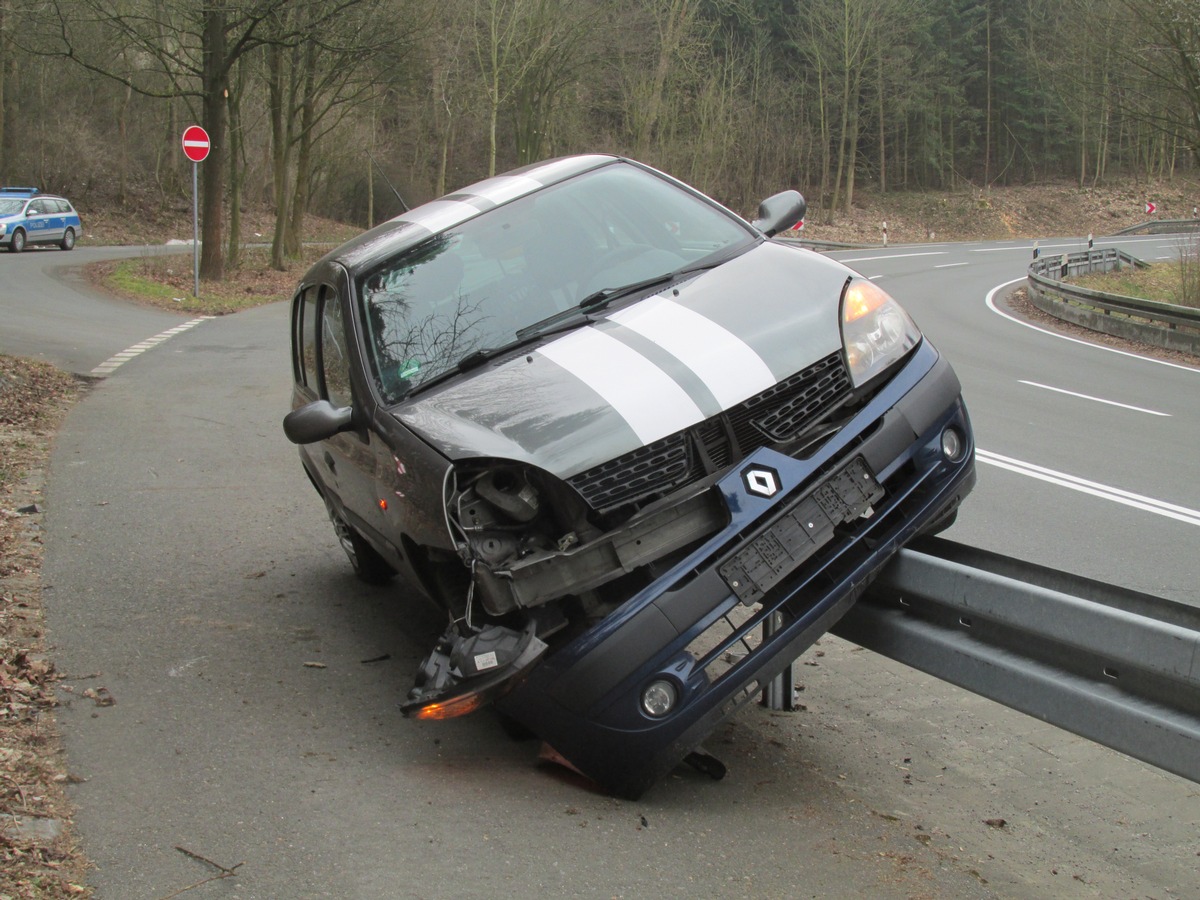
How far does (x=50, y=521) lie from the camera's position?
25.6ft

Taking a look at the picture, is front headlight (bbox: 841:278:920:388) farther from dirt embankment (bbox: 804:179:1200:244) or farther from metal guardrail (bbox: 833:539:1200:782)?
dirt embankment (bbox: 804:179:1200:244)

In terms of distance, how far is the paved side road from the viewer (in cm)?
348

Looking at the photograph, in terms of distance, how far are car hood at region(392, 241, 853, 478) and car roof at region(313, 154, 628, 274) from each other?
42.5 inches

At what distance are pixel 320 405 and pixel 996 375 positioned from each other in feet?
37.7

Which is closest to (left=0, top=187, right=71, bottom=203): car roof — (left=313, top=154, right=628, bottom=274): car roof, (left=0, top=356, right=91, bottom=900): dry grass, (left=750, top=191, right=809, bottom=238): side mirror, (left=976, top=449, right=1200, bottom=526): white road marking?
(left=0, top=356, right=91, bottom=900): dry grass

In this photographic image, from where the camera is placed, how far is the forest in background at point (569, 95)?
26.6 metres

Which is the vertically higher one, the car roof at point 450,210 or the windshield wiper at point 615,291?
the car roof at point 450,210

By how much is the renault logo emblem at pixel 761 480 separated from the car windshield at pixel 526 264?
1.25 metres

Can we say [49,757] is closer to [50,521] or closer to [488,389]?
[488,389]

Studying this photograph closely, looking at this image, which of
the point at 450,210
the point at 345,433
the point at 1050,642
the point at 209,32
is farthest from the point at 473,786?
the point at 209,32

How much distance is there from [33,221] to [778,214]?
3611 cm

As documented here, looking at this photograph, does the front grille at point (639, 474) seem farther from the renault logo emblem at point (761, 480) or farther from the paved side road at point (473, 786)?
the paved side road at point (473, 786)

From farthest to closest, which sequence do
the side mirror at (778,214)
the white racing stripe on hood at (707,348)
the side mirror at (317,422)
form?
the side mirror at (778,214), the side mirror at (317,422), the white racing stripe on hood at (707,348)

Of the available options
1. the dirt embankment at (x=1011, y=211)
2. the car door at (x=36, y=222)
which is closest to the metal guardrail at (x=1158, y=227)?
the dirt embankment at (x=1011, y=211)
